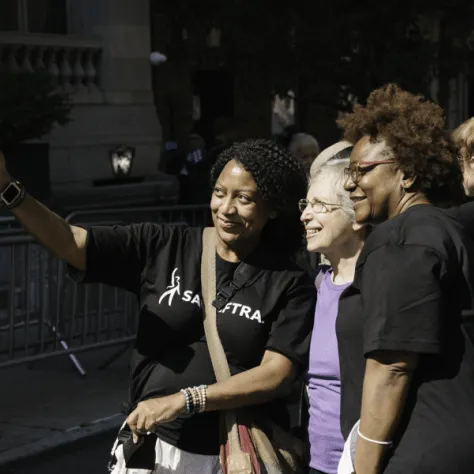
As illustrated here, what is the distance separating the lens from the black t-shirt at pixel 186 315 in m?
3.65

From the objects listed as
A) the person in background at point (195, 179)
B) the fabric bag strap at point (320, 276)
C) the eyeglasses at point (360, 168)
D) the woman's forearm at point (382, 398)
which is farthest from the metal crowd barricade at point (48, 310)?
the woman's forearm at point (382, 398)

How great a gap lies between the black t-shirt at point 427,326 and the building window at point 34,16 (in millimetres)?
13536

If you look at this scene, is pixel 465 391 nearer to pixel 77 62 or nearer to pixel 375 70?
pixel 375 70

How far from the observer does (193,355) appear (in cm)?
367

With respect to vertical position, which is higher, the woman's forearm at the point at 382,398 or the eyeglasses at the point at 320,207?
the eyeglasses at the point at 320,207

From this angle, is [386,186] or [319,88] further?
[319,88]

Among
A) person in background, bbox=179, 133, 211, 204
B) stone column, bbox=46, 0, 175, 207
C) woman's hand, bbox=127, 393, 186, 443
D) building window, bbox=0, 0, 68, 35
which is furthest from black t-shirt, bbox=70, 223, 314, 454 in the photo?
building window, bbox=0, 0, 68, 35

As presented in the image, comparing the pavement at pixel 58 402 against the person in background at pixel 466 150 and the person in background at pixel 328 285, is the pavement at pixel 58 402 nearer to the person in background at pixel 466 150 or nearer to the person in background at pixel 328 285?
the person in background at pixel 328 285

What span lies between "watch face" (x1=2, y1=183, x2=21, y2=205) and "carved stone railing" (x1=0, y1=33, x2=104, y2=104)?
11.4 m

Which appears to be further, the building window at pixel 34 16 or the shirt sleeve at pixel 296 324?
the building window at pixel 34 16

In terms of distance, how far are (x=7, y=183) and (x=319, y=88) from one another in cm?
1136

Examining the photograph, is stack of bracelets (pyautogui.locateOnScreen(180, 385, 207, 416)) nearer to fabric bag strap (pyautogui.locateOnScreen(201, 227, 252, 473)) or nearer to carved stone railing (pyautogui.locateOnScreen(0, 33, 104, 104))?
fabric bag strap (pyautogui.locateOnScreen(201, 227, 252, 473))

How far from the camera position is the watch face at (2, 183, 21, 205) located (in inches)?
138

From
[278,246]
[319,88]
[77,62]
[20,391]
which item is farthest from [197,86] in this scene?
[278,246]
